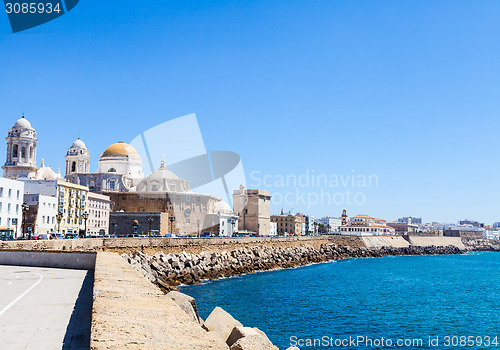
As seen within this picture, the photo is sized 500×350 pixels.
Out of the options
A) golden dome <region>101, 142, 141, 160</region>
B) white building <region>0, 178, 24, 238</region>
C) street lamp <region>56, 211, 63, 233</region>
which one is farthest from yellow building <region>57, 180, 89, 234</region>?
golden dome <region>101, 142, 141, 160</region>

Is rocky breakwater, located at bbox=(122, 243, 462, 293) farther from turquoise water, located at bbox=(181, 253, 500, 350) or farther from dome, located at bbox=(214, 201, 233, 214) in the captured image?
dome, located at bbox=(214, 201, 233, 214)

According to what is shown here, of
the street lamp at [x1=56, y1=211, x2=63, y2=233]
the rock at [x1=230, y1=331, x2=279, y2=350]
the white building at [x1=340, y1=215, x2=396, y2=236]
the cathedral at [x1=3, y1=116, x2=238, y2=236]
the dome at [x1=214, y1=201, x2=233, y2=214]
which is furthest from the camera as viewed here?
the white building at [x1=340, y1=215, x2=396, y2=236]

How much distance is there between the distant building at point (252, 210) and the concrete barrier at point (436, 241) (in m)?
57.1

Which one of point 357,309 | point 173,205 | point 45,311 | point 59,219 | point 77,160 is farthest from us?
point 77,160

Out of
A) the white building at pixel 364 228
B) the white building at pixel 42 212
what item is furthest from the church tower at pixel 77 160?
the white building at pixel 364 228

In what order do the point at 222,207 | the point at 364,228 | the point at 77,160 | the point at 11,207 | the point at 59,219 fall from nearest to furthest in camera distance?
the point at 11,207 < the point at 59,219 < the point at 77,160 < the point at 222,207 < the point at 364,228

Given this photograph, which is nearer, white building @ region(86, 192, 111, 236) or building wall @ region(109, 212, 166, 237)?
white building @ region(86, 192, 111, 236)

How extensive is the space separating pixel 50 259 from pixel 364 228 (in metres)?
124

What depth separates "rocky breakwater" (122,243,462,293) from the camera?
1431 inches

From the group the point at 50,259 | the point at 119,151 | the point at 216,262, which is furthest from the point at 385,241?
the point at 50,259

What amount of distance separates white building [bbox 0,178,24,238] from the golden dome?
137 ft

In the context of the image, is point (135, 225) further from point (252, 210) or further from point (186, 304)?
point (186, 304)

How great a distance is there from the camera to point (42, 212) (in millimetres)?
53094
